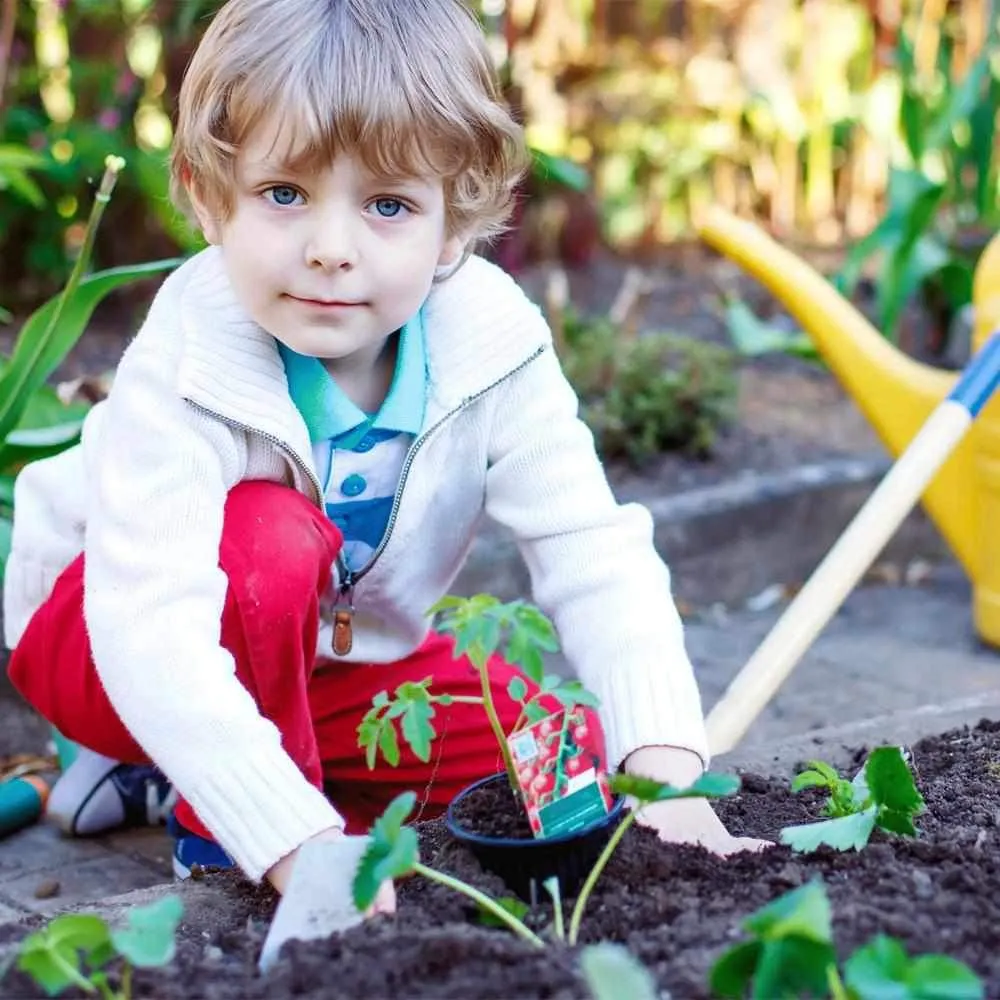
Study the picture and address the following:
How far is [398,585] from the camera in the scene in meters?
1.84

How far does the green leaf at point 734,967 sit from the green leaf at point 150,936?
1.13 ft

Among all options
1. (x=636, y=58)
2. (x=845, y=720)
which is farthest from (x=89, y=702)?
(x=636, y=58)

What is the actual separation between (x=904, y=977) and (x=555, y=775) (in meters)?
0.37

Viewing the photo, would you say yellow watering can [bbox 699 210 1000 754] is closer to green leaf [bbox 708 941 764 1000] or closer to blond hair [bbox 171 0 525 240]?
blond hair [bbox 171 0 525 240]

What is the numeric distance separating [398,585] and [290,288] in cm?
43

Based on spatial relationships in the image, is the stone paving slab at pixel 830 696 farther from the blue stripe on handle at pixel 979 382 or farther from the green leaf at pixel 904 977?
the green leaf at pixel 904 977

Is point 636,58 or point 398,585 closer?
point 398,585

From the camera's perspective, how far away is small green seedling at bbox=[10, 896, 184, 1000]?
1.11 meters

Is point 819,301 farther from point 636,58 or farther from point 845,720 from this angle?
point 636,58

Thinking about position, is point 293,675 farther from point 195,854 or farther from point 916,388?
point 916,388

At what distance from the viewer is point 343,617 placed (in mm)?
1805

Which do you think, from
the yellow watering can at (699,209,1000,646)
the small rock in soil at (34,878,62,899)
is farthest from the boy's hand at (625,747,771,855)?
the yellow watering can at (699,209,1000,646)

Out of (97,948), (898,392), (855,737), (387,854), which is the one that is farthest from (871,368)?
(97,948)

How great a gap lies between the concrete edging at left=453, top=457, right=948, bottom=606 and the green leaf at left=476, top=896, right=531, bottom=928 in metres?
1.52
